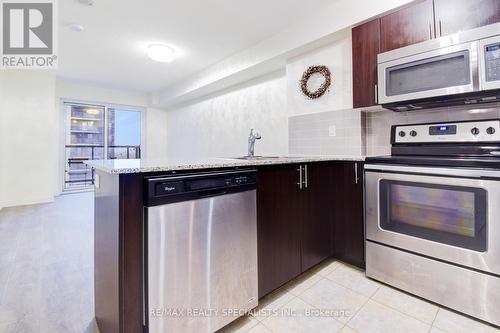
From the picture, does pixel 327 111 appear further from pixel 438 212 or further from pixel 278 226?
pixel 278 226

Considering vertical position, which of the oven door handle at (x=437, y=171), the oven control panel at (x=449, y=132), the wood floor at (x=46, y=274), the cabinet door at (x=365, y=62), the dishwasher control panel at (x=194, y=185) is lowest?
the wood floor at (x=46, y=274)

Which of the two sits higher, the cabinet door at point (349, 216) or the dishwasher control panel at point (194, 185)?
the dishwasher control panel at point (194, 185)

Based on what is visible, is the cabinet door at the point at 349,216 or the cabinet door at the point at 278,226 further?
the cabinet door at the point at 349,216

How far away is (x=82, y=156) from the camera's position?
6215 mm

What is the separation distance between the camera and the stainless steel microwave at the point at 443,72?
59.1 inches

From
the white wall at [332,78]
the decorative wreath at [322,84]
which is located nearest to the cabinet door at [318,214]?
the white wall at [332,78]

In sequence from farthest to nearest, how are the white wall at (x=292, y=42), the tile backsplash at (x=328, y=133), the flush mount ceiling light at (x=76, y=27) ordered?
the flush mount ceiling light at (x=76, y=27)
the tile backsplash at (x=328, y=133)
the white wall at (x=292, y=42)

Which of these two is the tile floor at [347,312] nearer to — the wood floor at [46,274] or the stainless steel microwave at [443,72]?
the wood floor at [46,274]

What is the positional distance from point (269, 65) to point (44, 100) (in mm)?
4348

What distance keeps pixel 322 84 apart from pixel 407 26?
0.91 metres

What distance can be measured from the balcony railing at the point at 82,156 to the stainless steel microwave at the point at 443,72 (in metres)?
6.19

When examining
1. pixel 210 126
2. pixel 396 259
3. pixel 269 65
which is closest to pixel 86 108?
pixel 210 126

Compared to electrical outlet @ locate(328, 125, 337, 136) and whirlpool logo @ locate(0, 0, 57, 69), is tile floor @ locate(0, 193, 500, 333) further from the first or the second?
whirlpool logo @ locate(0, 0, 57, 69)

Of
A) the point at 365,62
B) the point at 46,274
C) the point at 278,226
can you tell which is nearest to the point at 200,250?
the point at 278,226
